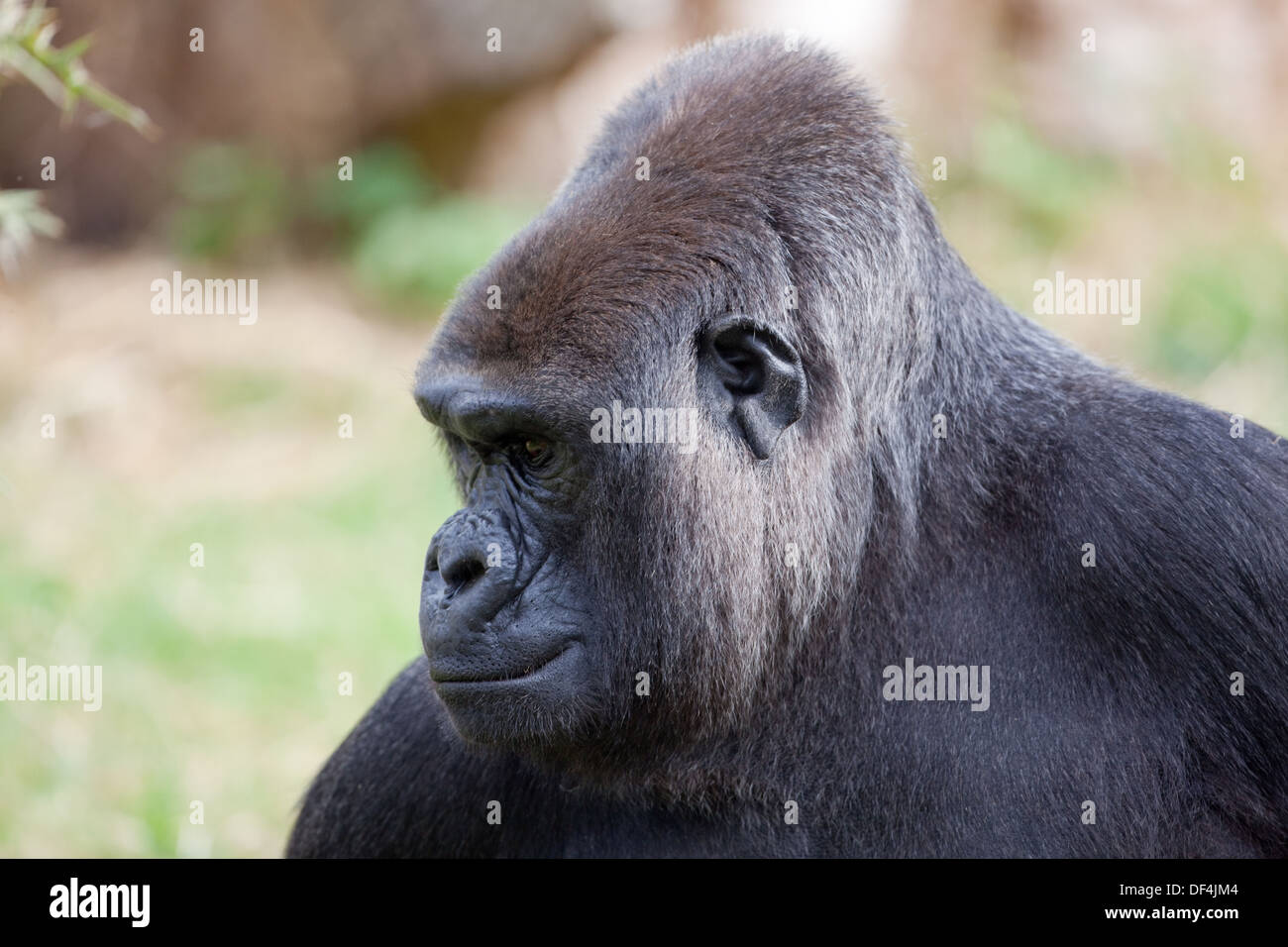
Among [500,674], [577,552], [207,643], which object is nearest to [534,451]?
[577,552]

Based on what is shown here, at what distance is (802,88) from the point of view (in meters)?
3.95

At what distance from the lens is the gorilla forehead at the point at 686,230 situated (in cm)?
357

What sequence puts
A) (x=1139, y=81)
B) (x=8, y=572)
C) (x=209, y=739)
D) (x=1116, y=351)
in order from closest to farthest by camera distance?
1. (x=209, y=739)
2. (x=8, y=572)
3. (x=1116, y=351)
4. (x=1139, y=81)

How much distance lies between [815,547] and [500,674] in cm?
88

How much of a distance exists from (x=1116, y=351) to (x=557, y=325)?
9.06 m

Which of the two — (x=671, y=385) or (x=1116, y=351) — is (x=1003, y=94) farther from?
(x=671, y=385)

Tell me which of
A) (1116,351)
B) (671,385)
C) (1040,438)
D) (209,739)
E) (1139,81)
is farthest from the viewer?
(1139,81)

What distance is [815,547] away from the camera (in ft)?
12.0

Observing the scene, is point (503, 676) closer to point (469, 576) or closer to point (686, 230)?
point (469, 576)

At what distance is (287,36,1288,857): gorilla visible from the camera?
3.58m

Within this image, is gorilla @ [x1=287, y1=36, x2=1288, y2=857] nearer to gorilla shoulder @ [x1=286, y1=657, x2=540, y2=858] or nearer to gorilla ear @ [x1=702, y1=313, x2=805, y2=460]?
gorilla ear @ [x1=702, y1=313, x2=805, y2=460]

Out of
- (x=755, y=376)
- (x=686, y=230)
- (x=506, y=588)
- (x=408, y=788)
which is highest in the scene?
(x=686, y=230)

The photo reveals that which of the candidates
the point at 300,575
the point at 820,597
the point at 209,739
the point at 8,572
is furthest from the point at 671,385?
the point at 8,572

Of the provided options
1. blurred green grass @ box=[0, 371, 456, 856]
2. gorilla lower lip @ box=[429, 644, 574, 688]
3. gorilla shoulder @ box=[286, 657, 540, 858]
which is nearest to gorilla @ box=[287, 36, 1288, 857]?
gorilla lower lip @ box=[429, 644, 574, 688]
